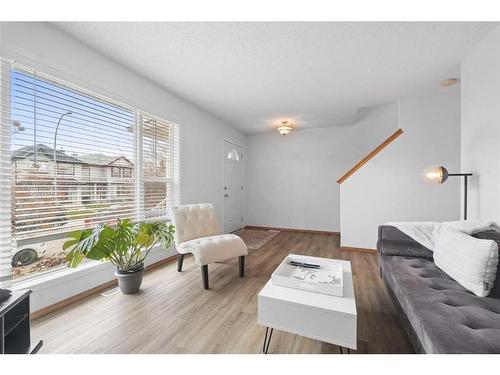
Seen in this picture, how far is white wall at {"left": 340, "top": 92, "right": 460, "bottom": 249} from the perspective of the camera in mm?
3037

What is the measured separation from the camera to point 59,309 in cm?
176

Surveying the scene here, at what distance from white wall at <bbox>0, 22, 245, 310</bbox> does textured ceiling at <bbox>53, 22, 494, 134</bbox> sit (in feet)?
0.42

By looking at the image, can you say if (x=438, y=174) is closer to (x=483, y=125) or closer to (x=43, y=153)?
(x=483, y=125)

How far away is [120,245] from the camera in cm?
187

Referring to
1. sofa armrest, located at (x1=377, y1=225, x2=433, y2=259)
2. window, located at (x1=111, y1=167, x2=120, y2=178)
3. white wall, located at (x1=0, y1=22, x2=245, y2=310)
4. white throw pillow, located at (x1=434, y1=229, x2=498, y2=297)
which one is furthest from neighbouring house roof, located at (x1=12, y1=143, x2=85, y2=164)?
white throw pillow, located at (x1=434, y1=229, x2=498, y2=297)

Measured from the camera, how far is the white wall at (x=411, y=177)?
304 centimetres

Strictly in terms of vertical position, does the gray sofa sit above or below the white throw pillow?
below

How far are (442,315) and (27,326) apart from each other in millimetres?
2344

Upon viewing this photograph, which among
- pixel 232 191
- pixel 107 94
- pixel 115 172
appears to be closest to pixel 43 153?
pixel 115 172

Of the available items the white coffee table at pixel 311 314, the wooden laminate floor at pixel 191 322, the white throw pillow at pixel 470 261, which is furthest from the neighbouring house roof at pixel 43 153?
the white throw pillow at pixel 470 261

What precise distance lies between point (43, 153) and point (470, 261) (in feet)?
10.6

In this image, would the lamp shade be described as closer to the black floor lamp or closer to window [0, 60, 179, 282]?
the black floor lamp

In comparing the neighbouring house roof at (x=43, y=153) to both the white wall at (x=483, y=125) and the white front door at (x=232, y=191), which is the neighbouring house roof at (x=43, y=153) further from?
the white wall at (x=483, y=125)
